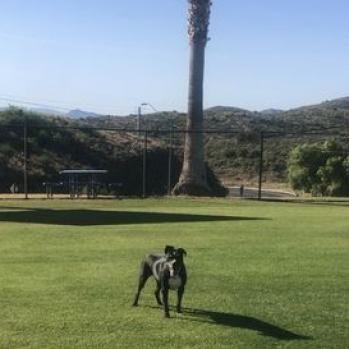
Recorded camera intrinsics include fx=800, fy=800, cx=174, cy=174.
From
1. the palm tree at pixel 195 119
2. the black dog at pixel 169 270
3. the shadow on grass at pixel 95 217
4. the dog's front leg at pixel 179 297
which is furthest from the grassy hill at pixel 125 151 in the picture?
the black dog at pixel 169 270

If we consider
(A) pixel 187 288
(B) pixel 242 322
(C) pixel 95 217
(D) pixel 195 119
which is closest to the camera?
(B) pixel 242 322

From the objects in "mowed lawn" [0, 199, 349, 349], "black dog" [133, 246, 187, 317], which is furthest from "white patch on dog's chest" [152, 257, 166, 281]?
"mowed lawn" [0, 199, 349, 349]

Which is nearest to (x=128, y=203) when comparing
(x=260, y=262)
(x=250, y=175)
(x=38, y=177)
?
(x=260, y=262)

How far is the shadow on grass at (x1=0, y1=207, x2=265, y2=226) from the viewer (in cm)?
2065

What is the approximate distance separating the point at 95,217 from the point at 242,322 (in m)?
15.0

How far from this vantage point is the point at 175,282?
7.34 metres

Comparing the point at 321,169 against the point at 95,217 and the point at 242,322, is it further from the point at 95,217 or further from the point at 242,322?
the point at 242,322

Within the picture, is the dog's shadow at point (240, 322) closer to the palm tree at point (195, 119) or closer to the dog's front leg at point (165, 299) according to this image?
the dog's front leg at point (165, 299)

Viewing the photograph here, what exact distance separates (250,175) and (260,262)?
69.3 metres

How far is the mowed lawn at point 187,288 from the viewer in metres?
7.07

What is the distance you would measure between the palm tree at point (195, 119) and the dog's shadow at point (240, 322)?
33.6 m

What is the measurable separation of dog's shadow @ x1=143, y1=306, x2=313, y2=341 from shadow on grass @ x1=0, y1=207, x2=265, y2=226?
11936mm

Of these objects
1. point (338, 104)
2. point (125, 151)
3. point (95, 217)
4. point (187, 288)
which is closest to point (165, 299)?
point (187, 288)

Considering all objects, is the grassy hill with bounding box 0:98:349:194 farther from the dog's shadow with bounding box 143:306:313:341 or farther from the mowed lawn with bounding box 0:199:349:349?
Result: the dog's shadow with bounding box 143:306:313:341
